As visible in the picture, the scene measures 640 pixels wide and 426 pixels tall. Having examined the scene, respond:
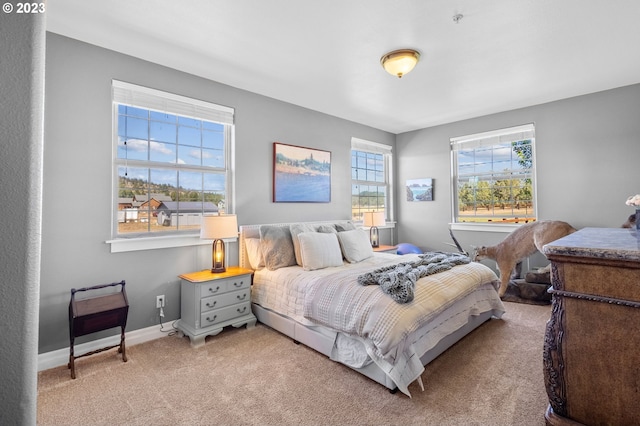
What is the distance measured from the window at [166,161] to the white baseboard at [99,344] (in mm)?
909

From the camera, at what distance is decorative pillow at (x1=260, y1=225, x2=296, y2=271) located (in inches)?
128

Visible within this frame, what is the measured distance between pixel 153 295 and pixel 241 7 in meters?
2.62

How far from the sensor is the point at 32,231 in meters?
0.67

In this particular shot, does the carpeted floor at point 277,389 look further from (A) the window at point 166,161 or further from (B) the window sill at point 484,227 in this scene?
(B) the window sill at point 484,227

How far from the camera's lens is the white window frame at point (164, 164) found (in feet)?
9.07

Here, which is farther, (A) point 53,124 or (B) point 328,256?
(B) point 328,256

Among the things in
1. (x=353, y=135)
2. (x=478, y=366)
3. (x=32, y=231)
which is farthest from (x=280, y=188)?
(x=32, y=231)

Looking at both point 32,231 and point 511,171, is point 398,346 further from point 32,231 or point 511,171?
point 511,171

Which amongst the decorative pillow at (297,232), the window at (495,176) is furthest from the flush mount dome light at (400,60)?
the window at (495,176)

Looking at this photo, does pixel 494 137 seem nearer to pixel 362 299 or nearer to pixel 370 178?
pixel 370 178

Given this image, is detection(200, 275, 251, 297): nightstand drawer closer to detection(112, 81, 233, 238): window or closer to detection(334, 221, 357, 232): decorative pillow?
detection(112, 81, 233, 238): window

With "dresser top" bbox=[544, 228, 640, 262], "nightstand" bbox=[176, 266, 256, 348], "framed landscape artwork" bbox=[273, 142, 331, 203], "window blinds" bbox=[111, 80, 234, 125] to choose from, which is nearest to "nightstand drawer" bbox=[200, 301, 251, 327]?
"nightstand" bbox=[176, 266, 256, 348]

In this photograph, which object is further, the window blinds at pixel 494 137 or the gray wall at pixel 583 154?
the window blinds at pixel 494 137

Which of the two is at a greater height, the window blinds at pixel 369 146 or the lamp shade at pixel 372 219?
the window blinds at pixel 369 146
